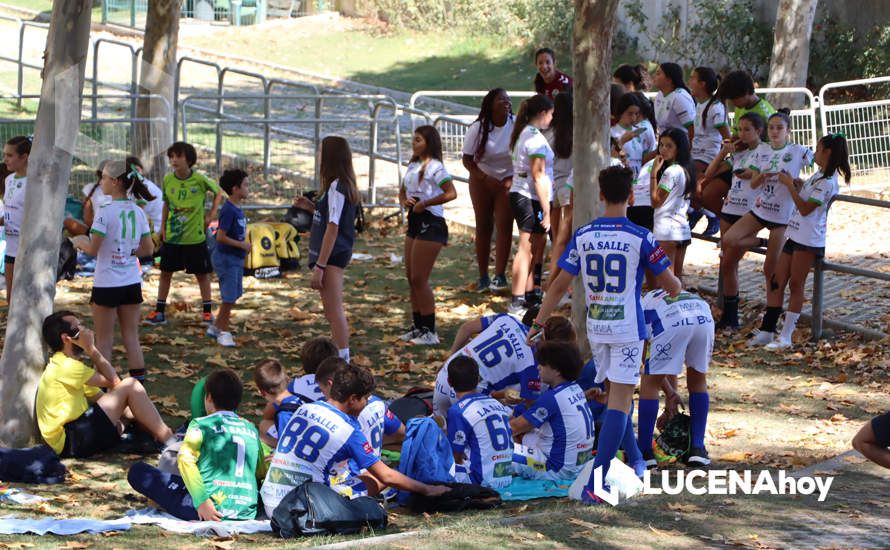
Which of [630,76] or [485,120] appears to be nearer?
[485,120]

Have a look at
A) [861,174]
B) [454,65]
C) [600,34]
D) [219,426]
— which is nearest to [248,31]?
[454,65]

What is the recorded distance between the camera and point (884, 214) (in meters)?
15.8

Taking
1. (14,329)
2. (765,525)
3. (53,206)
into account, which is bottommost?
(765,525)

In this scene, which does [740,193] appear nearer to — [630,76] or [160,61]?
[630,76]

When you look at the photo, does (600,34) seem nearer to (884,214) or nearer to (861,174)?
(884,214)

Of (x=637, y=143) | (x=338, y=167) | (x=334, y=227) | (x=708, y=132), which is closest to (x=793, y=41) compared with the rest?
(x=708, y=132)

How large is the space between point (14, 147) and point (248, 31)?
80.4ft

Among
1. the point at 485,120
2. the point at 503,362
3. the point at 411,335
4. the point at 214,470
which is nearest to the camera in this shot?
the point at 214,470

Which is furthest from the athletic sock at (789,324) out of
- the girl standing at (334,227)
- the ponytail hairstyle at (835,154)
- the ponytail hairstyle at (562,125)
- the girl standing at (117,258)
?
the girl standing at (117,258)

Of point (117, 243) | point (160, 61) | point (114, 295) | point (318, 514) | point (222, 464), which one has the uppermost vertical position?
point (160, 61)

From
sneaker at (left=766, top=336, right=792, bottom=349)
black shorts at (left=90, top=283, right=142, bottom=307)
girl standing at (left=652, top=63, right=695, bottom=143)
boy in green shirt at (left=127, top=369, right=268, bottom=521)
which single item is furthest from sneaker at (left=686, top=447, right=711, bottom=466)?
girl standing at (left=652, top=63, right=695, bottom=143)

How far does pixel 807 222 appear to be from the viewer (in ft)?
35.9

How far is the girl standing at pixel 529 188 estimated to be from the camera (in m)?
11.8

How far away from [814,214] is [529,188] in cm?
265
